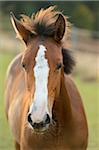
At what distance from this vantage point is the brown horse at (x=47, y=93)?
4.27m

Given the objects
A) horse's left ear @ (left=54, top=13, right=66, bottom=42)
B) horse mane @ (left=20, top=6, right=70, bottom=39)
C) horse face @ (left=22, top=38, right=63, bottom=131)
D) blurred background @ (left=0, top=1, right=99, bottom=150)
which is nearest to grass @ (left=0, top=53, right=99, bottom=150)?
blurred background @ (left=0, top=1, right=99, bottom=150)

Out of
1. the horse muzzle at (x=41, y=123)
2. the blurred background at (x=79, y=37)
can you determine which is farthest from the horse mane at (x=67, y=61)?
the blurred background at (x=79, y=37)

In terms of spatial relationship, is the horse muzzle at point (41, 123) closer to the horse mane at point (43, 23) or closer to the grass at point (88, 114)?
the horse mane at point (43, 23)

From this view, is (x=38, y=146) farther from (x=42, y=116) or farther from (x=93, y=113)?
(x=93, y=113)

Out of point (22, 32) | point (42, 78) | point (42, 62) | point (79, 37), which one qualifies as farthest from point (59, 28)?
point (79, 37)

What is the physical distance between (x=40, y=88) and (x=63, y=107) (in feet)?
2.21

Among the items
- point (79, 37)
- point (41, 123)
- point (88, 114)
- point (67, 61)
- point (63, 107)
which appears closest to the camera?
point (41, 123)

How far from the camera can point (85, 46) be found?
1927 cm

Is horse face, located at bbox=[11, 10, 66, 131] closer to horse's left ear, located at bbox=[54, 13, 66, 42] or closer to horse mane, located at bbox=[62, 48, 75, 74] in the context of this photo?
horse's left ear, located at bbox=[54, 13, 66, 42]

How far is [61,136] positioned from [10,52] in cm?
1535

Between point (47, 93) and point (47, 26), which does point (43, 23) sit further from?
point (47, 93)

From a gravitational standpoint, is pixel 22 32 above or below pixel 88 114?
above

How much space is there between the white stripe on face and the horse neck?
0.43 metres

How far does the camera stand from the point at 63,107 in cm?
490
